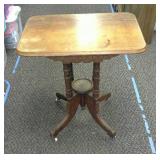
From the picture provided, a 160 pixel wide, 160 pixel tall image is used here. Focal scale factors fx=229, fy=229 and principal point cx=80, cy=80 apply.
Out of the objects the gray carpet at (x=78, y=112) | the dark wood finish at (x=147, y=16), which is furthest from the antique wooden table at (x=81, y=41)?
the dark wood finish at (x=147, y=16)

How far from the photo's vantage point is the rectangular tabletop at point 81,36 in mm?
1183

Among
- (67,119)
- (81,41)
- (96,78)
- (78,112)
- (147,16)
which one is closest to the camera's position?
(81,41)

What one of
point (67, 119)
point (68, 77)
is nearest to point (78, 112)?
point (67, 119)

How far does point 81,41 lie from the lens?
49.5 inches

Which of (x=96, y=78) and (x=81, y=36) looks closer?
(x=81, y=36)

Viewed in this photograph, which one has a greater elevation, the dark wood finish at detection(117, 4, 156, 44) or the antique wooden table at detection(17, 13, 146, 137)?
the antique wooden table at detection(17, 13, 146, 137)

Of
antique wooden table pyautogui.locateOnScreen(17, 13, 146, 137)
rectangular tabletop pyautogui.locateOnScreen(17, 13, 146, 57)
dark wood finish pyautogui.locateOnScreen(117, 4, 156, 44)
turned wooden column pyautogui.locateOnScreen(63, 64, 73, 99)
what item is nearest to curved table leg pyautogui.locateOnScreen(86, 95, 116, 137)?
antique wooden table pyautogui.locateOnScreen(17, 13, 146, 137)

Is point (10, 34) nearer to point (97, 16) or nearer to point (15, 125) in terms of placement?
point (15, 125)

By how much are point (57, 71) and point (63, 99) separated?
492mm

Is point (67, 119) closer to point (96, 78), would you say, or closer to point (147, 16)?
point (96, 78)

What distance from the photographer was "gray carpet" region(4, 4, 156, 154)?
1.58m

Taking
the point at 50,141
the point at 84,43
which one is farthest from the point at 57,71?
the point at 84,43

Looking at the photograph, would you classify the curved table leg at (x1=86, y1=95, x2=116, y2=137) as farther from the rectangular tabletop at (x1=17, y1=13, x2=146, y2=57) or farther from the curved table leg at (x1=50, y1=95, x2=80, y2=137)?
the rectangular tabletop at (x1=17, y1=13, x2=146, y2=57)

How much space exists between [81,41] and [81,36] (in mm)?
61
